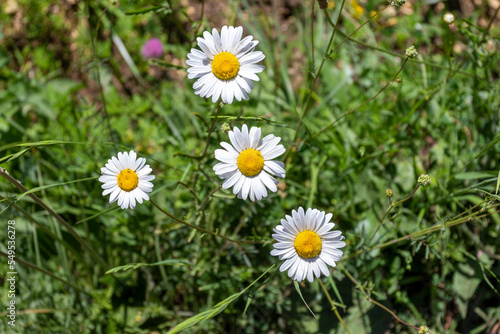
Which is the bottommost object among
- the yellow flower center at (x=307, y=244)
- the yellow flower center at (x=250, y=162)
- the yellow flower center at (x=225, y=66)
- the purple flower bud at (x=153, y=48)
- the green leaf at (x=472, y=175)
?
the yellow flower center at (x=307, y=244)

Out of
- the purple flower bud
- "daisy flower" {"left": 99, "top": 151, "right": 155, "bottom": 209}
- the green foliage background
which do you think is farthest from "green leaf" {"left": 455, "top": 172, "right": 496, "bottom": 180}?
the purple flower bud

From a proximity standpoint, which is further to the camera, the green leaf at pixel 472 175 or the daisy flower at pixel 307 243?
the green leaf at pixel 472 175

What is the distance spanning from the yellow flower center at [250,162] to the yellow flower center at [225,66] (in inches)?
10.7

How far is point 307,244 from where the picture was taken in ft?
4.57

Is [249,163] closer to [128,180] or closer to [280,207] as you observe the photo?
[128,180]

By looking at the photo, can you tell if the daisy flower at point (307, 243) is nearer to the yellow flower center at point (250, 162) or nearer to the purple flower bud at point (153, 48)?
the yellow flower center at point (250, 162)

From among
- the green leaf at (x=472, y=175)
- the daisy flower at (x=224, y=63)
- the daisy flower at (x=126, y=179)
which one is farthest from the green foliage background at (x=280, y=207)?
the daisy flower at (x=224, y=63)

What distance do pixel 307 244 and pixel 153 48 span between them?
6.88ft

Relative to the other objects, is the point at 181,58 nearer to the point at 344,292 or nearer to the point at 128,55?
the point at 128,55

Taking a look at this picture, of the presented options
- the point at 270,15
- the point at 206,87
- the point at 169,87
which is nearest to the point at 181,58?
the point at 169,87

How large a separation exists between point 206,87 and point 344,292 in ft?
3.95

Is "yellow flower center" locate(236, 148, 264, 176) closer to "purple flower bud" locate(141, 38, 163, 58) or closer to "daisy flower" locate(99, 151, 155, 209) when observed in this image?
"daisy flower" locate(99, 151, 155, 209)

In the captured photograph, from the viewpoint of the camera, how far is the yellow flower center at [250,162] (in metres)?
1.38

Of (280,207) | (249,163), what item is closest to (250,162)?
(249,163)
